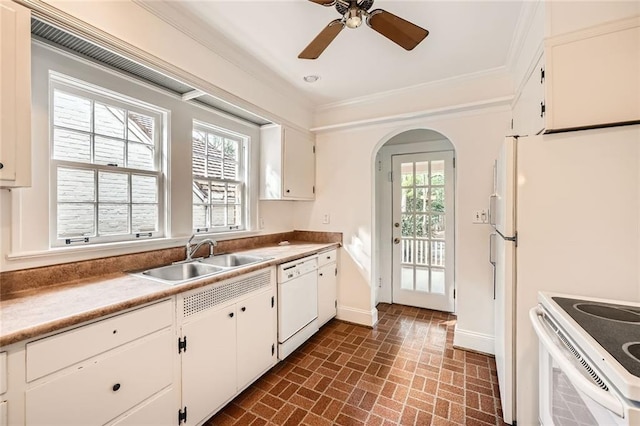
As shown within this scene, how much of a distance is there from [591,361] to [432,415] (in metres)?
1.28

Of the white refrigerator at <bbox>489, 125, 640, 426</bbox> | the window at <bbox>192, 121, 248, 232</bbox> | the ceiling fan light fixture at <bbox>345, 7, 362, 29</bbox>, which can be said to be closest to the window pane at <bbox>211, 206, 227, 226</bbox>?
the window at <bbox>192, 121, 248, 232</bbox>

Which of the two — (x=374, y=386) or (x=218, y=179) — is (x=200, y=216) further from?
(x=374, y=386)

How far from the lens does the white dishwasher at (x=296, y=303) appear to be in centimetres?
234

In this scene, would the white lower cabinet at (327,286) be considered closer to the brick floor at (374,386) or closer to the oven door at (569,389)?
the brick floor at (374,386)

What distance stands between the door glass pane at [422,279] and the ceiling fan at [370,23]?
9.16 ft

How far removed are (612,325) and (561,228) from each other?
57 centimetres

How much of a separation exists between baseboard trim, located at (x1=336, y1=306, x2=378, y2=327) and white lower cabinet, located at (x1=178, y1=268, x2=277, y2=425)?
4.07 feet

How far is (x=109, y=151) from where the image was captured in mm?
1898

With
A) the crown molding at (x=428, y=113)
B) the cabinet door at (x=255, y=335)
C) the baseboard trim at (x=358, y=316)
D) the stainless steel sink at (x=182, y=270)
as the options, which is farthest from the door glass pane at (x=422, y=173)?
the stainless steel sink at (x=182, y=270)

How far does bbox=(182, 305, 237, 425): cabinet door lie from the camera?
1568 mm

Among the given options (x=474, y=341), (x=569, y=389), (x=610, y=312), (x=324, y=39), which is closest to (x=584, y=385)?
(x=569, y=389)

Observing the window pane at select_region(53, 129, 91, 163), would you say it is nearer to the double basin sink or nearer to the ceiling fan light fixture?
the double basin sink

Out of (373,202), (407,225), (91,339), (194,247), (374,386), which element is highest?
(373,202)

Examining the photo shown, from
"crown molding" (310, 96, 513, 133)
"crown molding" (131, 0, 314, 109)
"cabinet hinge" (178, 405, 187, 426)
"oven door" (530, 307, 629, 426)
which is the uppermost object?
"crown molding" (131, 0, 314, 109)
